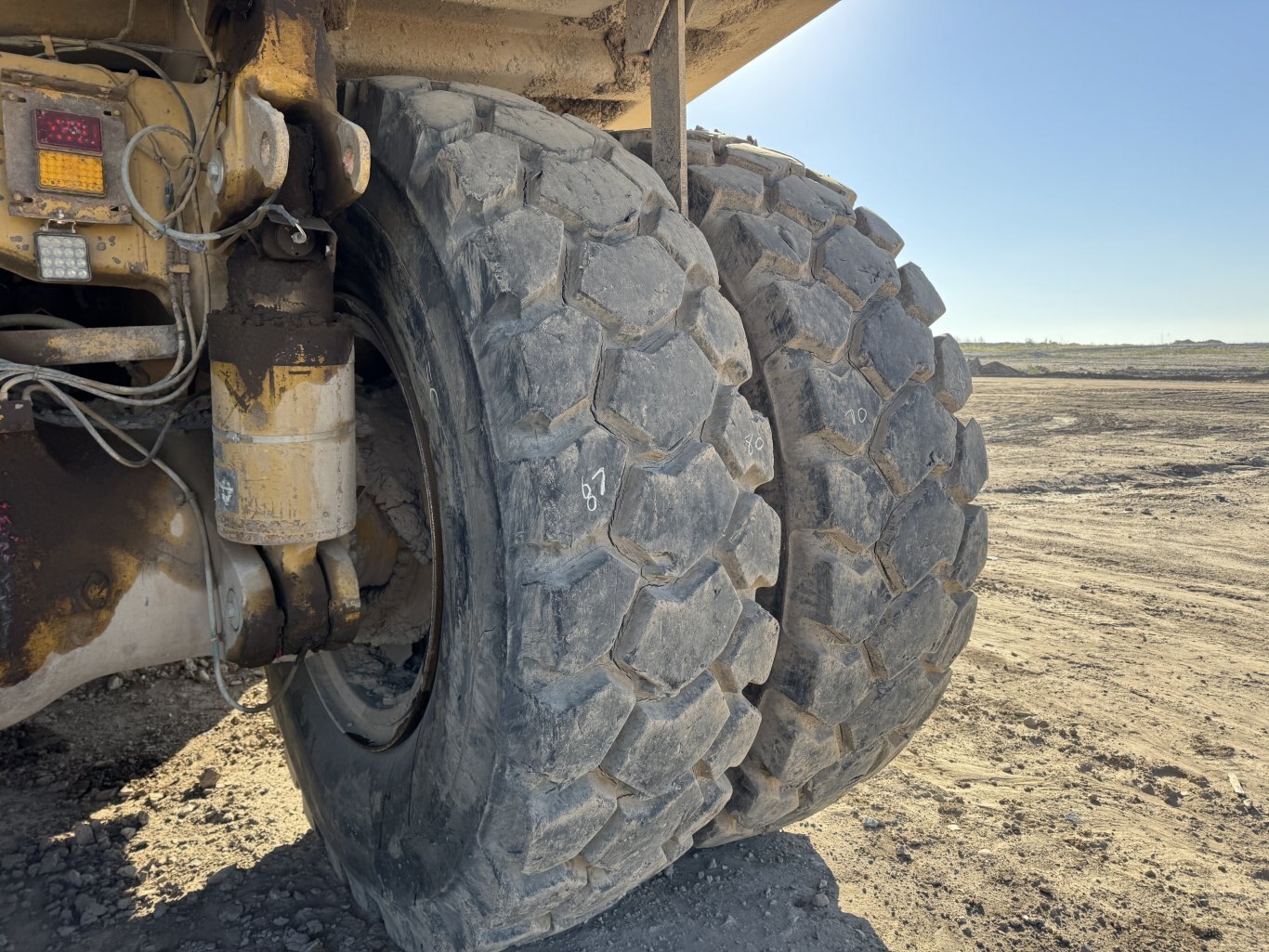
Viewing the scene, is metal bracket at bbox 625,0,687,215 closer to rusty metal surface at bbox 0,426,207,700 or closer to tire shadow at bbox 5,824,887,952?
rusty metal surface at bbox 0,426,207,700

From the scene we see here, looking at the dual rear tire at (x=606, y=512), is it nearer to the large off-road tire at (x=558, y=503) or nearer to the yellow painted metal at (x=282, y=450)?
the large off-road tire at (x=558, y=503)

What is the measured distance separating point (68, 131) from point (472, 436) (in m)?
0.92

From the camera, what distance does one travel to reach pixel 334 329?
1739 mm

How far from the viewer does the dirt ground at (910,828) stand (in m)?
2.30

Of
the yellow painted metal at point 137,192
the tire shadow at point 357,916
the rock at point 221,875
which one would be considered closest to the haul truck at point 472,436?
the yellow painted metal at point 137,192

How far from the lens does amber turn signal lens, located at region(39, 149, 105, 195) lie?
1.63 metres

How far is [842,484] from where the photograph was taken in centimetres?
201

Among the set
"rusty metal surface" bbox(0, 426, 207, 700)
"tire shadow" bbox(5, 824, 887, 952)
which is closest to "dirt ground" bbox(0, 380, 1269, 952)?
"tire shadow" bbox(5, 824, 887, 952)

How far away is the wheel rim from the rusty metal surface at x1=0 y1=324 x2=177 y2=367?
14.7 inches

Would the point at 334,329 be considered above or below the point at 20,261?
below

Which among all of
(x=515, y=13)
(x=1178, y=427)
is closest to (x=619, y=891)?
(x=515, y=13)

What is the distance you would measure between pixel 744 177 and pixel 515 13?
65 cm

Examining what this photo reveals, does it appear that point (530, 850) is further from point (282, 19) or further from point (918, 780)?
point (918, 780)

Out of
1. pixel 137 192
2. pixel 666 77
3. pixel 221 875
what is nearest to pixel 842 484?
pixel 666 77
